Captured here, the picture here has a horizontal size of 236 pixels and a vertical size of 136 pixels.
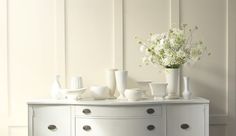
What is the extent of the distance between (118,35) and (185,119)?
1.05 meters

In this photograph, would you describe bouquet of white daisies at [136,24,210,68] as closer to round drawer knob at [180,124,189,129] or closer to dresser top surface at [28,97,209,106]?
dresser top surface at [28,97,209,106]

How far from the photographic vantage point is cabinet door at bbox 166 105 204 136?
3.19 metres

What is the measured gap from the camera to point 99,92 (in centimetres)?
333

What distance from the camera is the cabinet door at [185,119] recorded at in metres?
3.19

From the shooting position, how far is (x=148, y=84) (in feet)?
11.6

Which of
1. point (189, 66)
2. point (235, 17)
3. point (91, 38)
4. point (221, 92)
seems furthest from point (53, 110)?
point (235, 17)

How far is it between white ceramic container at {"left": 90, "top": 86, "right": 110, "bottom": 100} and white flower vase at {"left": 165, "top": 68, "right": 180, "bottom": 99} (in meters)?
0.56

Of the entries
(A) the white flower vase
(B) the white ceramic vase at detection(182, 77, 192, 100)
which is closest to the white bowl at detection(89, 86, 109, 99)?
(A) the white flower vase

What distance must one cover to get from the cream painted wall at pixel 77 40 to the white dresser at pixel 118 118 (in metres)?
0.47

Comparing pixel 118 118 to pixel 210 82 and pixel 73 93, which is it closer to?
pixel 73 93

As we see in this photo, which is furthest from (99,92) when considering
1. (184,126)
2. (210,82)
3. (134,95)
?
(210,82)

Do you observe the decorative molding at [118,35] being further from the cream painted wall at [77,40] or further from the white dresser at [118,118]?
the white dresser at [118,118]

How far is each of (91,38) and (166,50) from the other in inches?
31.1

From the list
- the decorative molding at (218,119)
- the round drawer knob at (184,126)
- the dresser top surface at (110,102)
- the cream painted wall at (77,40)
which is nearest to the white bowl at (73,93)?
the dresser top surface at (110,102)
